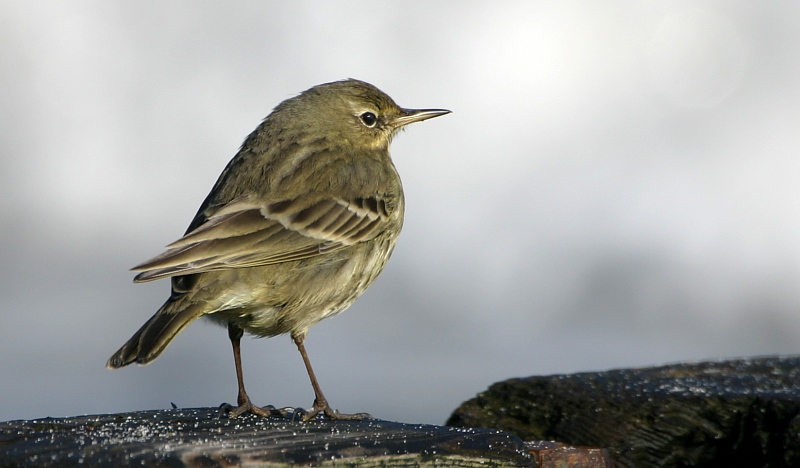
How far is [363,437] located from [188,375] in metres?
5.64

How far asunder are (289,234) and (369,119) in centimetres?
141

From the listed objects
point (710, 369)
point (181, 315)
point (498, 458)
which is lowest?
point (498, 458)

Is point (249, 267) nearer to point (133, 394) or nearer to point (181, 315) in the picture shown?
point (181, 315)

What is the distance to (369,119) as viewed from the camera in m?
6.49

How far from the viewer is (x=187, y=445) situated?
3424 mm

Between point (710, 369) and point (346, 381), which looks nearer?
point (710, 369)

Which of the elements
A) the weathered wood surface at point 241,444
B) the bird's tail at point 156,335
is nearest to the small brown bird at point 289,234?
the bird's tail at point 156,335

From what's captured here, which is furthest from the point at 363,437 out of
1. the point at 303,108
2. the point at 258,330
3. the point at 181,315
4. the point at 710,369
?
the point at 303,108

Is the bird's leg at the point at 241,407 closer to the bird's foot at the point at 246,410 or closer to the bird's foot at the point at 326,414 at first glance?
the bird's foot at the point at 246,410

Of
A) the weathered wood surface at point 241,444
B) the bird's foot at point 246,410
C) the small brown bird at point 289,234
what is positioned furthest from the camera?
the small brown bird at point 289,234

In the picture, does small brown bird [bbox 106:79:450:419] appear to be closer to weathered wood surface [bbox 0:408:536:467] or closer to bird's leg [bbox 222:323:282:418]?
bird's leg [bbox 222:323:282:418]

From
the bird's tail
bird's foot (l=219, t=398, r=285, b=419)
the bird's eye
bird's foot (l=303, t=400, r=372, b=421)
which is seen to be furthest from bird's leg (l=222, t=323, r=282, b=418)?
the bird's eye

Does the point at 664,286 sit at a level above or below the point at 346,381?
above

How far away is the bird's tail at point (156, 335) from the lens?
4555 mm
